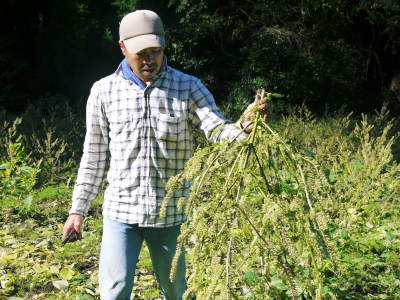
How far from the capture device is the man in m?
2.58

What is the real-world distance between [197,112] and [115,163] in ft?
1.62

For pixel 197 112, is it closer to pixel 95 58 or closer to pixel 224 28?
pixel 224 28

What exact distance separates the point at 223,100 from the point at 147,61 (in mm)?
10187

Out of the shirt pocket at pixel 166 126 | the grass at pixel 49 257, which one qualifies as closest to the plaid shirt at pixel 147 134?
the shirt pocket at pixel 166 126

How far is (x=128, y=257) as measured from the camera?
258cm

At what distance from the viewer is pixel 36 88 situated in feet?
46.4

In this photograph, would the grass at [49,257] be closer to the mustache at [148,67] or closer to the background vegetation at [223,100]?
the background vegetation at [223,100]

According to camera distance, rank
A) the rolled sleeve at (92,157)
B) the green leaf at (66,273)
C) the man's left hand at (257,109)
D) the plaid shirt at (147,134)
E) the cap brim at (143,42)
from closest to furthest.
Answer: the man's left hand at (257,109), the cap brim at (143,42), the plaid shirt at (147,134), the rolled sleeve at (92,157), the green leaf at (66,273)

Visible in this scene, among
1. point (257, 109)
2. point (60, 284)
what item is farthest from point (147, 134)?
point (60, 284)

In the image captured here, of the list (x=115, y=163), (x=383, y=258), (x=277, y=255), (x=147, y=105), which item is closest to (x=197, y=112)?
(x=147, y=105)

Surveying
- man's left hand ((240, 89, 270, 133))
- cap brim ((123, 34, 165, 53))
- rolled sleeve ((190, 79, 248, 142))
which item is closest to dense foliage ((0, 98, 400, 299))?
man's left hand ((240, 89, 270, 133))

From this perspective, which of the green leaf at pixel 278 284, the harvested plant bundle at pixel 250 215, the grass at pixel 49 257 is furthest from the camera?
the grass at pixel 49 257

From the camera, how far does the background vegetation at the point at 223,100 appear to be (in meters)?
4.08

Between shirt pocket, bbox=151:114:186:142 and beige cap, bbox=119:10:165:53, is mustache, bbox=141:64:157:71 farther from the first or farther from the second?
shirt pocket, bbox=151:114:186:142
